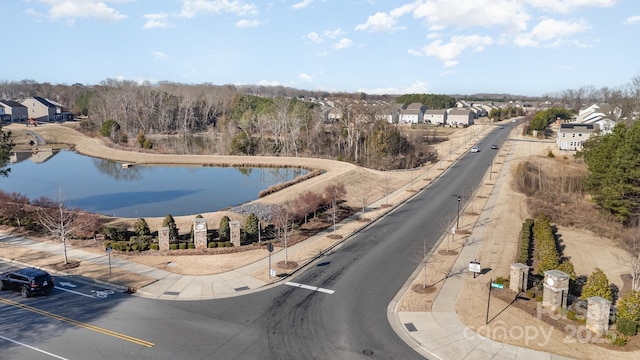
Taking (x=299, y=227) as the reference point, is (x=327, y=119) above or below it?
above

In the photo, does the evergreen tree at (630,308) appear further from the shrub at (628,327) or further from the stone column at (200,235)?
the stone column at (200,235)

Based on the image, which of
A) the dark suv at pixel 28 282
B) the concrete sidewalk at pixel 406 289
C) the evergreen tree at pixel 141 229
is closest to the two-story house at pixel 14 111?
the concrete sidewalk at pixel 406 289

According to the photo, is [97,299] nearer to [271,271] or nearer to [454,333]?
[271,271]

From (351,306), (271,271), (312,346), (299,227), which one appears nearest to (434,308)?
(351,306)

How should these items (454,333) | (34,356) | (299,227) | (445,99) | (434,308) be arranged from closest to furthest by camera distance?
(34,356), (454,333), (434,308), (299,227), (445,99)

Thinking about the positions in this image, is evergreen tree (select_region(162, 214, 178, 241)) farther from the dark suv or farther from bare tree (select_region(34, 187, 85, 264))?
the dark suv

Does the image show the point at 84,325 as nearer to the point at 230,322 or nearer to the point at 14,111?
the point at 230,322
